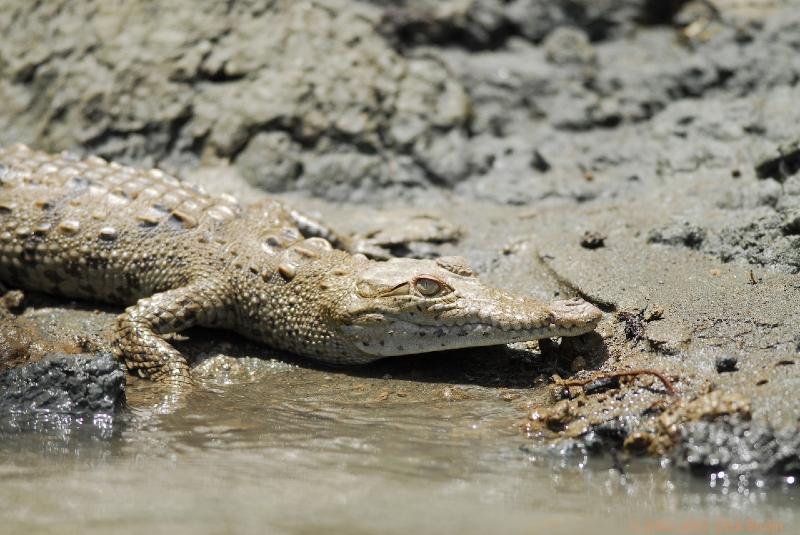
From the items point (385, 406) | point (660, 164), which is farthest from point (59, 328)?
point (660, 164)

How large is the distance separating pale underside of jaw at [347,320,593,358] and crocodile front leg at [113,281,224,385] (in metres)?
1.04

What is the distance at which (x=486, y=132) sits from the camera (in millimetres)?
8875

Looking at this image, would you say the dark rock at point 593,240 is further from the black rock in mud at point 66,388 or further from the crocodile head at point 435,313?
the black rock in mud at point 66,388

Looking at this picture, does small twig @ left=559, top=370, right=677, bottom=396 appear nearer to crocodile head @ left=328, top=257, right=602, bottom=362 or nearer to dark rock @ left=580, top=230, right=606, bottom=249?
crocodile head @ left=328, top=257, right=602, bottom=362

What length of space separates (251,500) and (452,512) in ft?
2.79

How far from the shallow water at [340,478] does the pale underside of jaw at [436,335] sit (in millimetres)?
275

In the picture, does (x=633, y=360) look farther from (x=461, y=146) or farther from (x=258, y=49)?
(x=258, y=49)

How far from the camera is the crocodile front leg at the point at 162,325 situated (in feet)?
19.0

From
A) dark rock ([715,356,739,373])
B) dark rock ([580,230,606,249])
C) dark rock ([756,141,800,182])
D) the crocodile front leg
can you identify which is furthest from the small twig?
dark rock ([756,141,800,182])

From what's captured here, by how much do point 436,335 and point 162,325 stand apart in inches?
70.2

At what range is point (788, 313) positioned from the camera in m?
5.36

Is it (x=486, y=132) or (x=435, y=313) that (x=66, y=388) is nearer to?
(x=435, y=313)

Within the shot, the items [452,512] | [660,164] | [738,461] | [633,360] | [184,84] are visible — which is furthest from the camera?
[184,84]

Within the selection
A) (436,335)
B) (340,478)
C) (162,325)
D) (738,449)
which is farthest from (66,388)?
(738,449)
